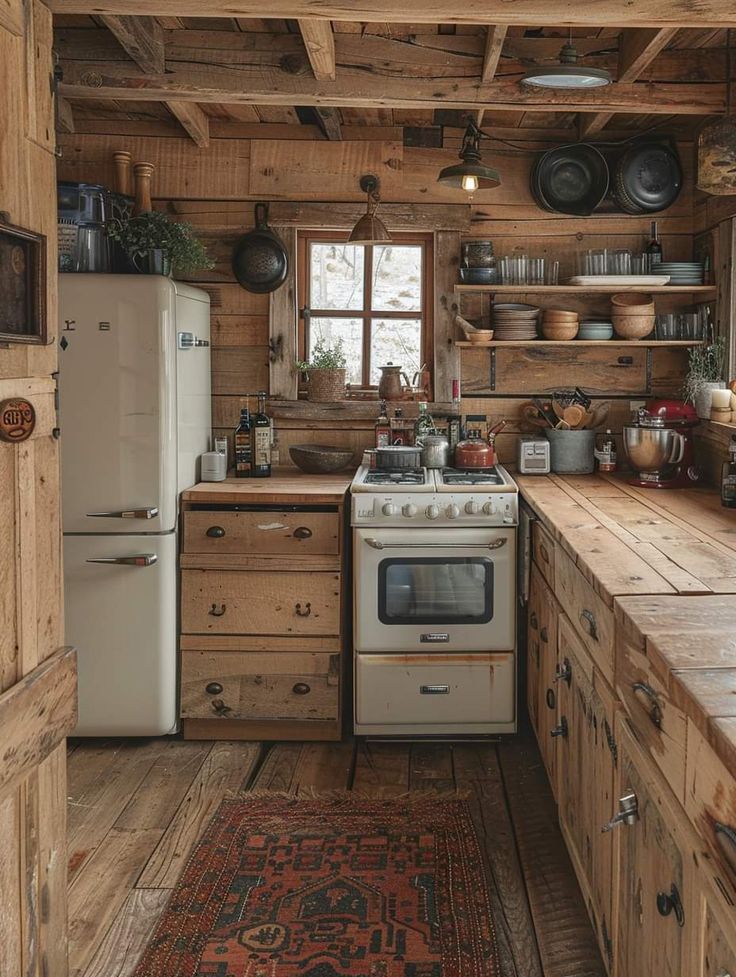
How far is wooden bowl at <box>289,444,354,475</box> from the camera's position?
158 inches

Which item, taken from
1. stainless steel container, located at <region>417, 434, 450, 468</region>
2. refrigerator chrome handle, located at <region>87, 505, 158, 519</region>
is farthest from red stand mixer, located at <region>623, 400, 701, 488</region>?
refrigerator chrome handle, located at <region>87, 505, 158, 519</region>

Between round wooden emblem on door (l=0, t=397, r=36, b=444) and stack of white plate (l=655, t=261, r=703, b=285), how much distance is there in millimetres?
2984

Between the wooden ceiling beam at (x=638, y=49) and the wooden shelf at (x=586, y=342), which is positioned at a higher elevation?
the wooden ceiling beam at (x=638, y=49)

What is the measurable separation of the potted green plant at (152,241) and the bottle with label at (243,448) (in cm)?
71

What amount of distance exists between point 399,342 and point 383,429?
1.40 ft

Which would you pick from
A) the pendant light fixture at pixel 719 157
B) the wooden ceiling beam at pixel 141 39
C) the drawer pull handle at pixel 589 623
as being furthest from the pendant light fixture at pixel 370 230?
the drawer pull handle at pixel 589 623

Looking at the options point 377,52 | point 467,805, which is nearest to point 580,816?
point 467,805

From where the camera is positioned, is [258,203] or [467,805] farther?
[258,203]

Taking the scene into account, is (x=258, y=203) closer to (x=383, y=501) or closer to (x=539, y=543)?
(x=383, y=501)

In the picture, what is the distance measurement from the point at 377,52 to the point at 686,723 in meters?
2.66

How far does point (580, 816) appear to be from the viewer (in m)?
2.45

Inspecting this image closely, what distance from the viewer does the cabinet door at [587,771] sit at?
82.8 inches

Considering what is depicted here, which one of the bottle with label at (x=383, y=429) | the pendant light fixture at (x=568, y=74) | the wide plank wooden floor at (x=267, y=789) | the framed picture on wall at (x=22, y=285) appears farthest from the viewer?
the bottle with label at (x=383, y=429)

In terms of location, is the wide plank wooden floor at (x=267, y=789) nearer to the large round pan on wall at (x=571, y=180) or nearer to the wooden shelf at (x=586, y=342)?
the wooden shelf at (x=586, y=342)
